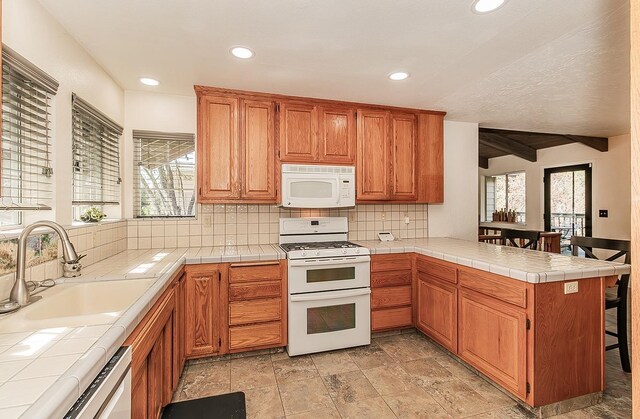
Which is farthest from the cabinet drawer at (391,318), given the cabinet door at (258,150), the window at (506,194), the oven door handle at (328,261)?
the window at (506,194)

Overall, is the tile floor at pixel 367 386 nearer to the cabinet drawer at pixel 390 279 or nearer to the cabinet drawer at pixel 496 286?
the cabinet drawer at pixel 390 279

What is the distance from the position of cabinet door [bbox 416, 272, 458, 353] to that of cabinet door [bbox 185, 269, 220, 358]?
1.83m

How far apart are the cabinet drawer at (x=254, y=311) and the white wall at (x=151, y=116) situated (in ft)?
4.50

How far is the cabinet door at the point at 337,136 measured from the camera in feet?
10.1

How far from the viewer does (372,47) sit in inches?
82.5

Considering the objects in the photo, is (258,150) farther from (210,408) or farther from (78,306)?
(210,408)


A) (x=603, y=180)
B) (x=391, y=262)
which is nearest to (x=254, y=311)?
(x=391, y=262)

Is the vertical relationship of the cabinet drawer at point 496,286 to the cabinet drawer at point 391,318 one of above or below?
above

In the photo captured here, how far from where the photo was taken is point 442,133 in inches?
136

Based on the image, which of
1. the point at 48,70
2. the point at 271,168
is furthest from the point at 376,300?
the point at 48,70

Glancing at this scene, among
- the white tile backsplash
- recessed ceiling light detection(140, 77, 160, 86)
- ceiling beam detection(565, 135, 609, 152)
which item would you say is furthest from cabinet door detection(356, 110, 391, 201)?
ceiling beam detection(565, 135, 609, 152)

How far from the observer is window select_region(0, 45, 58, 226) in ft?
4.85

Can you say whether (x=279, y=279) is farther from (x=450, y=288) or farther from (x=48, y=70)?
(x=48, y=70)

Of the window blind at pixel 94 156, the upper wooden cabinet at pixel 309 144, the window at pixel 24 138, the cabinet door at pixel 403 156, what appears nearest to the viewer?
the window at pixel 24 138
